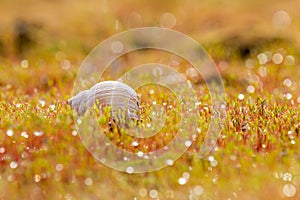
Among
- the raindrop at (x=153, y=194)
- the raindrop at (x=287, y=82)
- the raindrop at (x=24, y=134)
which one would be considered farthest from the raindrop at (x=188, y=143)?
the raindrop at (x=287, y=82)

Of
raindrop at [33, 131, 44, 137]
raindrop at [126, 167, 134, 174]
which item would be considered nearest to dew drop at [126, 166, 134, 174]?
raindrop at [126, 167, 134, 174]

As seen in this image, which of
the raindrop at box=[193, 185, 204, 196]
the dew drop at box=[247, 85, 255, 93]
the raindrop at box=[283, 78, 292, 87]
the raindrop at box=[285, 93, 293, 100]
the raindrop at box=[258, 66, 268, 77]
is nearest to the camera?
the raindrop at box=[193, 185, 204, 196]

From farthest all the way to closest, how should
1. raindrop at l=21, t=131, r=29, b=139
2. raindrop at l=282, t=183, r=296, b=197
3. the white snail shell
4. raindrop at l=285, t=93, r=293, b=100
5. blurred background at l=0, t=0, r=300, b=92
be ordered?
1. blurred background at l=0, t=0, r=300, b=92
2. raindrop at l=285, t=93, r=293, b=100
3. the white snail shell
4. raindrop at l=21, t=131, r=29, b=139
5. raindrop at l=282, t=183, r=296, b=197

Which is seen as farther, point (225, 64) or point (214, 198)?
point (225, 64)

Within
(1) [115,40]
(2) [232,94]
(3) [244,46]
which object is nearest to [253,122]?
(2) [232,94]

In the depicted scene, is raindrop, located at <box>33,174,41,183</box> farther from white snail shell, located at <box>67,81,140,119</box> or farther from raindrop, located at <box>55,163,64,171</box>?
white snail shell, located at <box>67,81,140,119</box>

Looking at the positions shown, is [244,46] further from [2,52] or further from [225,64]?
[2,52]

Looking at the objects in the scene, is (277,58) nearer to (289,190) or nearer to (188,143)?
(188,143)

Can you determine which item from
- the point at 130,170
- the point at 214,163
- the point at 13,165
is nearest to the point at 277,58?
the point at 214,163
